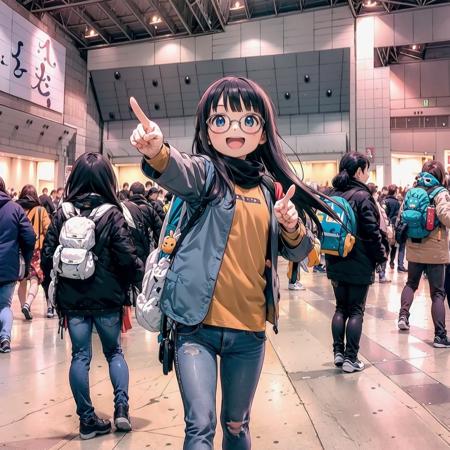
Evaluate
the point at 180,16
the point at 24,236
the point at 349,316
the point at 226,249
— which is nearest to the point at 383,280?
the point at 349,316

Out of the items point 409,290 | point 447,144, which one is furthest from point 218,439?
point 447,144

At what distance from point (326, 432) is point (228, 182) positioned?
76.3 inches

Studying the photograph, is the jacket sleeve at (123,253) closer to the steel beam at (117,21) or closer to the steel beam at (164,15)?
the steel beam at (164,15)

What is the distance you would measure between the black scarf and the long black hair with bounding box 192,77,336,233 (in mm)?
35

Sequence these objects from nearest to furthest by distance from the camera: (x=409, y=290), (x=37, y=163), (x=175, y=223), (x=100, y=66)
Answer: (x=175, y=223)
(x=409, y=290)
(x=37, y=163)
(x=100, y=66)

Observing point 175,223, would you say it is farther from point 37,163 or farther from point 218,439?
point 37,163

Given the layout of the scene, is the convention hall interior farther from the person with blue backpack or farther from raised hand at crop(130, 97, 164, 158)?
raised hand at crop(130, 97, 164, 158)

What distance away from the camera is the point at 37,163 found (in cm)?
2108

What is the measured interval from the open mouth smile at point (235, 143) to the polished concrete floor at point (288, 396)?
183cm

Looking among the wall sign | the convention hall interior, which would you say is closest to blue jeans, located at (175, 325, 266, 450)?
the convention hall interior

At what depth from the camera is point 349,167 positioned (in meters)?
4.25

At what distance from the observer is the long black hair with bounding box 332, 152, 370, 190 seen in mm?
4211

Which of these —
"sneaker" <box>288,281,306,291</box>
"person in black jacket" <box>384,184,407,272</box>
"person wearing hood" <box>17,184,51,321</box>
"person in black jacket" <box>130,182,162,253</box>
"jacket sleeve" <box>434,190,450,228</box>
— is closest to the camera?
"jacket sleeve" <box>434,190,450,228</box>

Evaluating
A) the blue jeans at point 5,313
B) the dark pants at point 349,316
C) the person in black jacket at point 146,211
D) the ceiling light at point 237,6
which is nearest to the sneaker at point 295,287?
the person in black jacket at point 146,211
